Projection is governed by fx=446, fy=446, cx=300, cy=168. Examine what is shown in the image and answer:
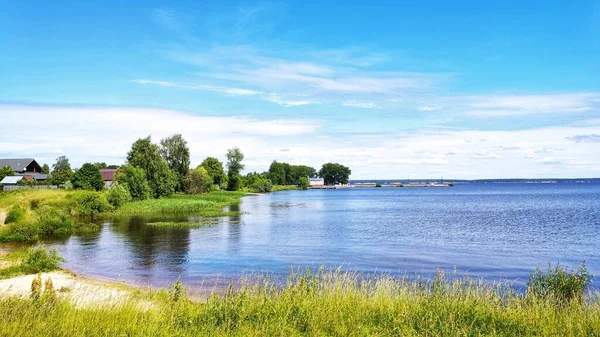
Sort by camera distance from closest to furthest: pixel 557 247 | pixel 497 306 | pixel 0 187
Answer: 1. pixel 497 306
2. pixel 557 247
3. pixel 0 187

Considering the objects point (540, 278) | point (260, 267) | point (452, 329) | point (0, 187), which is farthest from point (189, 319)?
point (0, 187)

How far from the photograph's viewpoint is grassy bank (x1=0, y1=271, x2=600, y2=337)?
9.89 metres

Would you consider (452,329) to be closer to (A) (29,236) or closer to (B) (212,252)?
(B) (212,252)

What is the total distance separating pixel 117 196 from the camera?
71.2m

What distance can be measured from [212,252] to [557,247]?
27.9m

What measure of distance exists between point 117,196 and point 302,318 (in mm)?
66655

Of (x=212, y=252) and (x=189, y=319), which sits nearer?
(x=189, y=319)

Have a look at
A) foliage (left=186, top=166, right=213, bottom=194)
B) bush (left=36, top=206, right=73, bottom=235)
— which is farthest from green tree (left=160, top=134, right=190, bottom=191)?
bush (left=36, top=206, right=73, bottom=235)

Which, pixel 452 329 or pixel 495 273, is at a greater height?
pixel 452 329

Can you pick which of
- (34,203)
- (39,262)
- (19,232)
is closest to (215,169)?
(34,203)

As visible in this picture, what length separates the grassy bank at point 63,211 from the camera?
4084 cm

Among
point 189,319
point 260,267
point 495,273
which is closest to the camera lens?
point 189,319

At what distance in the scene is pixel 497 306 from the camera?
498 inches

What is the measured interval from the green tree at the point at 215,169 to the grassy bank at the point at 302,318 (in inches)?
5256
